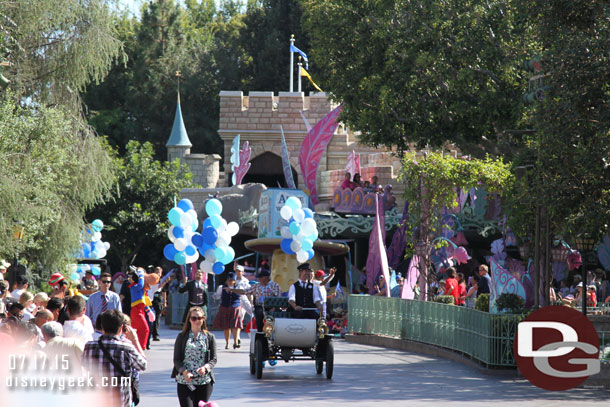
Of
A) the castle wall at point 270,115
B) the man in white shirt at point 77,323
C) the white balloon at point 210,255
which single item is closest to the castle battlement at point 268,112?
the castle wall at point 270,115

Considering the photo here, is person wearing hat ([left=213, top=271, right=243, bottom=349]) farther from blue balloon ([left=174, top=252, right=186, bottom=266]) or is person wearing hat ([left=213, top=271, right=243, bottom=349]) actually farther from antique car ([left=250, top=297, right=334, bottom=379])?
antique car ([left=250, top=297, right=334, bottom=379])

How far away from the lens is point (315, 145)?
37125 mm

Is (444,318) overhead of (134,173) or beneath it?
beneath

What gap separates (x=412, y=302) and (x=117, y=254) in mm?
26651

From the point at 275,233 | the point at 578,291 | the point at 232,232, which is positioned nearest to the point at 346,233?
the point at 275,233

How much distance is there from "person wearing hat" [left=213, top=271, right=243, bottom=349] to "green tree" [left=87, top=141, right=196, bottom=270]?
22678 millimetres

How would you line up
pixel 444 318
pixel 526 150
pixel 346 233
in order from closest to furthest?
pixel 526 150
pixel 444 318
pixel 346 233

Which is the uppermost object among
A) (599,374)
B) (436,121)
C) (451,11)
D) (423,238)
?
(451,11)

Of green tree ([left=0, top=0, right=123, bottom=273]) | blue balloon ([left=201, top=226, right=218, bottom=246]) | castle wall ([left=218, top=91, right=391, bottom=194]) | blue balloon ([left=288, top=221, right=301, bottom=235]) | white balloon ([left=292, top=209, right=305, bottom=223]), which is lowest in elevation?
blue balloon ([left=201, top=226, right=218, bottom=246])

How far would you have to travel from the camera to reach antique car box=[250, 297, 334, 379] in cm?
1518

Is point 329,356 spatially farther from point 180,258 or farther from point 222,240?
point 222,240

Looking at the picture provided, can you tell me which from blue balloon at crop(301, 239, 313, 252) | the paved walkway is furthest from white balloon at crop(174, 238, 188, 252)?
the paved walkway

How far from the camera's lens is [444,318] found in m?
19.5

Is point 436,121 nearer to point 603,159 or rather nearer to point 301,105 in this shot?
point 603,159
